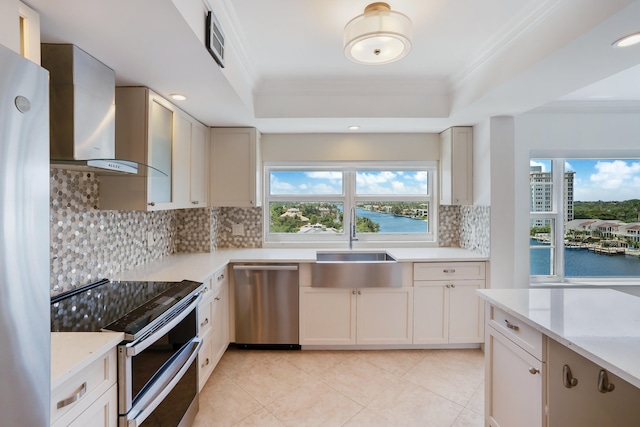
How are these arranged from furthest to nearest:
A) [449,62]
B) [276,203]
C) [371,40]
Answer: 1. [276,203]
2. [449,62]
3. [371,40]

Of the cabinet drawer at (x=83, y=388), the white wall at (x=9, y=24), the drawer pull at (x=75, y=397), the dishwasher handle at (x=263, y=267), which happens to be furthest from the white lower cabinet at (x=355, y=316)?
the white wall at (x=9, y=24)

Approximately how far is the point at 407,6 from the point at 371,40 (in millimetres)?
325

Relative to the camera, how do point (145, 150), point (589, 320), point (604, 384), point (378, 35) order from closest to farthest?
point (604, 384) → point (589, 320) → point (378, 35) → point (145, 150)

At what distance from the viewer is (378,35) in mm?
1545

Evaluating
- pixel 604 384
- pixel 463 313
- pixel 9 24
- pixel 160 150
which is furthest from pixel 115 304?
pixel 463 313

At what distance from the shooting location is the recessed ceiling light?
1417 millimetres

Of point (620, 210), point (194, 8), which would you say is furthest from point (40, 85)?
point (620, 210)

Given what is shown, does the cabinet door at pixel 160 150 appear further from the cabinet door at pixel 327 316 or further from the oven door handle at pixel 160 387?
the cabinet door at pixel 327 316

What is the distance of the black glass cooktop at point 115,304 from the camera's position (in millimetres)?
1281

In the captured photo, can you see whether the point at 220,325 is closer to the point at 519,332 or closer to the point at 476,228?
the point at 519,332

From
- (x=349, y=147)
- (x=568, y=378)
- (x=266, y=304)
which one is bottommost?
(x=266, y=304)

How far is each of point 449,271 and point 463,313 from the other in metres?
0.41

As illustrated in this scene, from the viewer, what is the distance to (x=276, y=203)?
11.7ft

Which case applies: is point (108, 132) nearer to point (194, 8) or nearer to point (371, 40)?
point (194, 8)
